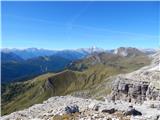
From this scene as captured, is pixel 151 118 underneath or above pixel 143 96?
above

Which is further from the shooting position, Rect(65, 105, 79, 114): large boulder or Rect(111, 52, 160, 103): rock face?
Rect(111, 52, 160, 103): rock face

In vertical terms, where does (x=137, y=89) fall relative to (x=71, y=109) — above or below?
below

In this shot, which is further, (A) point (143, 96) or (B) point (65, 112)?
(A) point (143, 96)

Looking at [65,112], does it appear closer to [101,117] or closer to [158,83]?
[101,117]

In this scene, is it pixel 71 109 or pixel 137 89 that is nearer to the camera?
pixel 71 109

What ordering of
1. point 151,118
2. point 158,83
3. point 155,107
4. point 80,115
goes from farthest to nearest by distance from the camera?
point 158,83
point 155,107
point 80,115
point 151,118

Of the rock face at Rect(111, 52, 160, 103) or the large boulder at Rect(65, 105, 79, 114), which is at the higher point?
the large boulder at Rect(65, 105, 79, 114)

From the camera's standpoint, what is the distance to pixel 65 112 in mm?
54375

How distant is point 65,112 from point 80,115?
3.61 meters

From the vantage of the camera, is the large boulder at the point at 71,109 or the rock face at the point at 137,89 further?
the rock face at the point at 137,89

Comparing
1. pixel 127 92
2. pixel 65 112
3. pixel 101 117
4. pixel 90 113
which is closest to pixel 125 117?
pixel 101 117

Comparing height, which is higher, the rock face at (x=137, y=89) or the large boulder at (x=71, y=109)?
the large boulder at (x=71, y=109)

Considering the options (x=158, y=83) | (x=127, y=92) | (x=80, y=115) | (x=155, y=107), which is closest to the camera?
(x=80, y=115)

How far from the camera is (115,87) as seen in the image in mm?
155625
